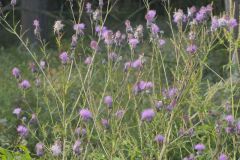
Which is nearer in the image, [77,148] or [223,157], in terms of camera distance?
[77,148]

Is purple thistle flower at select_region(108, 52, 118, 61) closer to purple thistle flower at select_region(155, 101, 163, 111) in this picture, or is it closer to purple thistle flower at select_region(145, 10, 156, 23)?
purple thistle flower at select_region(145, 10, 156, 23)

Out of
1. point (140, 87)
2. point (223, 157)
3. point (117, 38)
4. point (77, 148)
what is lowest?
point (223, 157)

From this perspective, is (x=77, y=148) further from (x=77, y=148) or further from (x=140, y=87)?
(x=140, y=87)

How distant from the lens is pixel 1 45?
42.8ft

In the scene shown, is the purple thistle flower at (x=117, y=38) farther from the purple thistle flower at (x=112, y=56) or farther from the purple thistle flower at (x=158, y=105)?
the purple thistle flower at (x=158, y=105)

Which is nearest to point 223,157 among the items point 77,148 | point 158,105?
point 158,105

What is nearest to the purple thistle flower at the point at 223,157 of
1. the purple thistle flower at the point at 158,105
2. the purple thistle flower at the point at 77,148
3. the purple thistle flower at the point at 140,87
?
the purple thistle flower at the point at 158,105

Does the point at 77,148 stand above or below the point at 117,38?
below

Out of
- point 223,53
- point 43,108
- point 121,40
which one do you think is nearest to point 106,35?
point 121,40

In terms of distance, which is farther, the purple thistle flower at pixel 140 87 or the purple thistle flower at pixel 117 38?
the purple thistle flower at pixel 117 38

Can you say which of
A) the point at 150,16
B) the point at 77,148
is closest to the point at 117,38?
the point at 150,16

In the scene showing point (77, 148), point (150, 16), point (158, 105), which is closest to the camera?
point (77, 148)

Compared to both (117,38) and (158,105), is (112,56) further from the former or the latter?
(158,105)

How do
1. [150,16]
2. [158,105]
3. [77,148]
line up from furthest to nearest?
[150,16] → [158,105] → [77,148]
